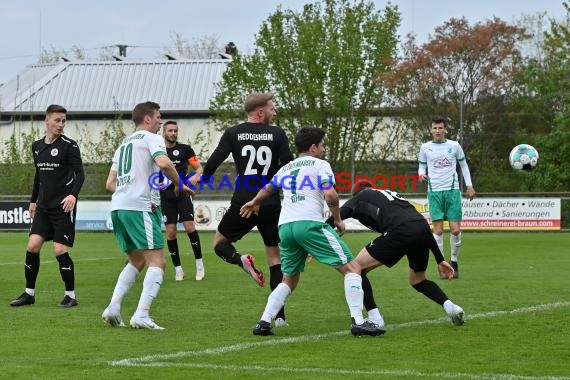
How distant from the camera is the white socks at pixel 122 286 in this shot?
393 inches

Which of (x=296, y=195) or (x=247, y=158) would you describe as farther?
(x=247, y=158)

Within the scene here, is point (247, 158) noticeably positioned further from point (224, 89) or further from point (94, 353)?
point (224, 89)

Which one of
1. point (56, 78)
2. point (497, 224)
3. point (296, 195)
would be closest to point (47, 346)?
point (296, 195)

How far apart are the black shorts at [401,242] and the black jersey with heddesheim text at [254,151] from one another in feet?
4.09

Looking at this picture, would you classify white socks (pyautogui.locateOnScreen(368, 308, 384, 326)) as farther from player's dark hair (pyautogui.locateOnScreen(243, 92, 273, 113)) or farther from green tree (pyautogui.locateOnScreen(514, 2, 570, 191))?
green tree (pyautogui.locateOnScreen(514, 2, 570, 191))

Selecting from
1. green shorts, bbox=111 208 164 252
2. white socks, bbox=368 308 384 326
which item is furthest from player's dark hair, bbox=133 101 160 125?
white socks, bbox=368 308 384 326

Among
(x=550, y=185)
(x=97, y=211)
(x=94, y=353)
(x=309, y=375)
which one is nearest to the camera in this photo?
(x=309, y=375)

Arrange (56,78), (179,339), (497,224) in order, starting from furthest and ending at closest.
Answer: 1. (56,78)
2. (497,224)
3. (179,339)

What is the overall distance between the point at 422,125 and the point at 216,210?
12572 millimetres

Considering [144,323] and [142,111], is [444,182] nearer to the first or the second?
[142,111]

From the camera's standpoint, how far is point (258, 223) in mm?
10578

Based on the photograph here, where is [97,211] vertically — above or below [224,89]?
below

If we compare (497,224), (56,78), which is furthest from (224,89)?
(56,78)

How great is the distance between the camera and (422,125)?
44.8m
